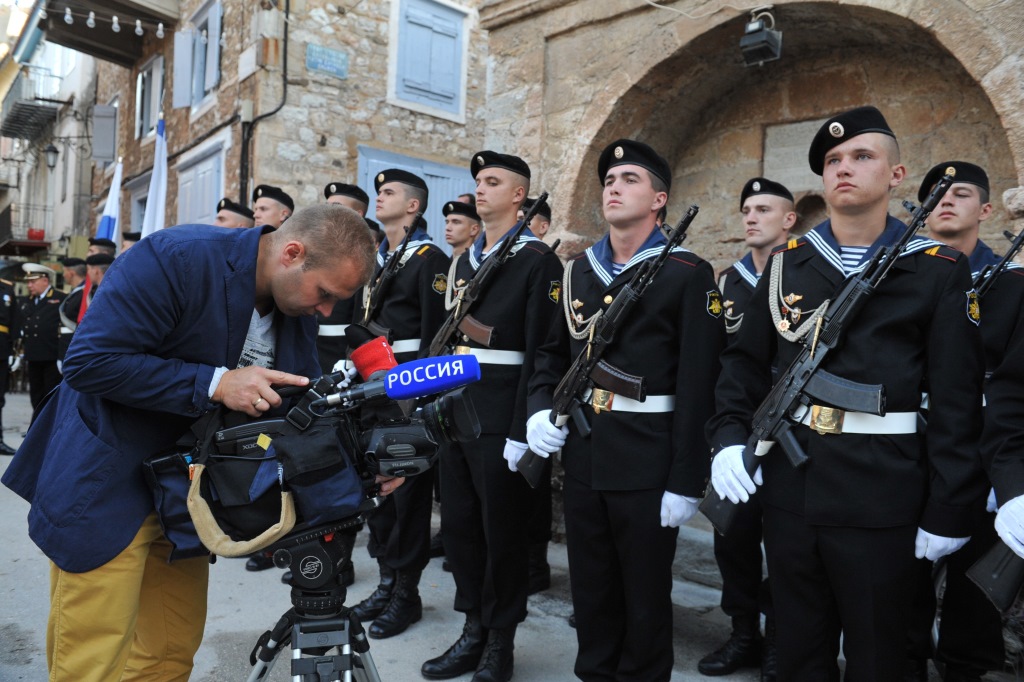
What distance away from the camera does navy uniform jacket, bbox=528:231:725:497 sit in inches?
108

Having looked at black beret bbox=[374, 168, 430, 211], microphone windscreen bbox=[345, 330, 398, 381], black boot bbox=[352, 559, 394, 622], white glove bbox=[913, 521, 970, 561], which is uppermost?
black beret bbox=[374, 168, 430, 211]

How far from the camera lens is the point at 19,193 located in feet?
92.9

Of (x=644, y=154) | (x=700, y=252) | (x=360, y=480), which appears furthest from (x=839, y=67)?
(x=360, y=480)

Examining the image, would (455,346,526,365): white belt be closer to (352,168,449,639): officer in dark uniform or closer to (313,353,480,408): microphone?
(352,168,449,639): officer in dark uniform

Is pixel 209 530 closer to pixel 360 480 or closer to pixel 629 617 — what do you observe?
pixel 360 480

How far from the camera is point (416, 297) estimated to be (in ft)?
13.3

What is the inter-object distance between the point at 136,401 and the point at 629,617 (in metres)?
1.76

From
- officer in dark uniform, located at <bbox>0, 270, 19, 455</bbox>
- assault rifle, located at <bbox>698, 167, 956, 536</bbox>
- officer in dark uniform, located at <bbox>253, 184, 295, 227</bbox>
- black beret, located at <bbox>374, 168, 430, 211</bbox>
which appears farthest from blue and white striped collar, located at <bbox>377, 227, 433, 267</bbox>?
officer in dark uniform, located at <bbox>0, 270, 19, 455</bbox>

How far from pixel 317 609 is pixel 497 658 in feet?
4.78

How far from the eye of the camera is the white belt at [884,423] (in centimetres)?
219

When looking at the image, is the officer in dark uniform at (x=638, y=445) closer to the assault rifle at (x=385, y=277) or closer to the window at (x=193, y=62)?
the assault rifle at (x=385, y=277)

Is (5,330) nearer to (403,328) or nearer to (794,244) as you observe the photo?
(403,328)

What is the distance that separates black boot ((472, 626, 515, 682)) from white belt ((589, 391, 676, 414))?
3.37ft

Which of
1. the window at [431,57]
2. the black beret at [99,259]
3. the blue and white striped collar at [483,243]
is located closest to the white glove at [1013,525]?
the blue and white striped collar at [483,243]
